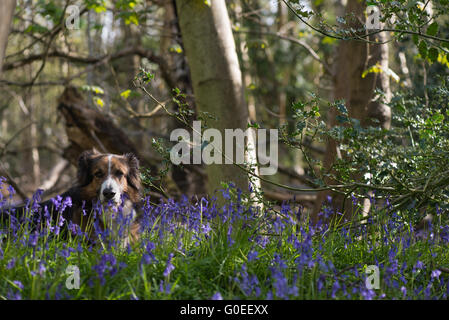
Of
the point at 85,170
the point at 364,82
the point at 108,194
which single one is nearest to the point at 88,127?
the point at 85,170

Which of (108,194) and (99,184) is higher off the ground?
(99,184)

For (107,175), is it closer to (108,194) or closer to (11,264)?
(108,194)

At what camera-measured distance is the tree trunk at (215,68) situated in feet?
18.7

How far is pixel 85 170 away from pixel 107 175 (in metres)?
0.29

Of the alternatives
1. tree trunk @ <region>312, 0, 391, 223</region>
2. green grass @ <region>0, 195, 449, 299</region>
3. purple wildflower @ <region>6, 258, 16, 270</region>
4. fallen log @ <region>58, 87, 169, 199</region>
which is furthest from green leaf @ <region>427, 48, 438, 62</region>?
fallen log @ <region>58, 87, 169, 199</region>

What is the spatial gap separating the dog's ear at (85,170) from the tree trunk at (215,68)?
1296mm

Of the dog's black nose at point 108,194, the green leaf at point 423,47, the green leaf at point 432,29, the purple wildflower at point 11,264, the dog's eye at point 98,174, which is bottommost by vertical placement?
the purple wildflower at point 11,264

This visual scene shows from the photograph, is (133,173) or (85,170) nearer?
(85,170)

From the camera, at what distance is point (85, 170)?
5.35m

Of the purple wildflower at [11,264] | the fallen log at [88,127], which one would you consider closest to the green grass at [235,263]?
the purple wildflower at [11,264]

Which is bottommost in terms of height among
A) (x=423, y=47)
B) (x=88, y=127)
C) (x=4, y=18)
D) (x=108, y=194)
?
(x=108, y=194)

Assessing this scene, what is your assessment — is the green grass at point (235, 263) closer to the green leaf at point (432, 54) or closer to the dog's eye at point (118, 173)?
the dog's eye at point (118, 173)

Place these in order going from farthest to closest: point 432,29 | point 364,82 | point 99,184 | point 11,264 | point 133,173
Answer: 1. point 364,82
2. point 133,173
3. point 99,184
4. point 432,29
5. point 11,264
